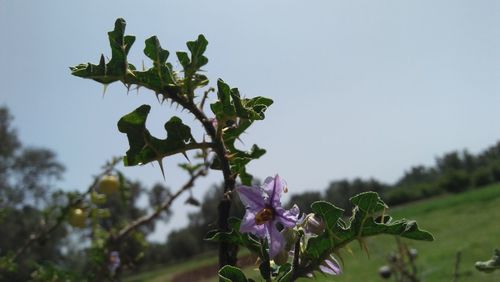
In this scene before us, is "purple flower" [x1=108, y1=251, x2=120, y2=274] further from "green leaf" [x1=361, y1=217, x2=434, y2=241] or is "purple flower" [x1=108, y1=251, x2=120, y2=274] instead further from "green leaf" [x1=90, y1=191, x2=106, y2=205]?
"green leaf" [x1=361, y1=217, x2=434, y2=241]

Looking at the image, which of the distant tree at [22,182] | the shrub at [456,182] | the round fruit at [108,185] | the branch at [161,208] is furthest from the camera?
the shrub at [456,182]

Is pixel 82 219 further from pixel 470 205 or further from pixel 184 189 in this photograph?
pixel 470 205

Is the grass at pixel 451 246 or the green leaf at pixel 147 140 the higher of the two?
the green leaf at pixel 147 140

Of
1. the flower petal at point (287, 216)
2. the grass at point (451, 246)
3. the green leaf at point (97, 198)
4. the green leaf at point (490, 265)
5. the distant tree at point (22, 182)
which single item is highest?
the distant tree at point (22, 182)

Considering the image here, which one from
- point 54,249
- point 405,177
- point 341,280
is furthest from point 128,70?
point 405,177

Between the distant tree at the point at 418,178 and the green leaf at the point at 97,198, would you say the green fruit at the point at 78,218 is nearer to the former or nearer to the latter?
the green leaf at the point at 97,198

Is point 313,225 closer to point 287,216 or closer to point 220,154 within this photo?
point 287,216

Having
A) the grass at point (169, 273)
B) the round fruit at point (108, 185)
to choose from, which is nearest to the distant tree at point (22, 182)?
→ the grass at point (169, 273)
